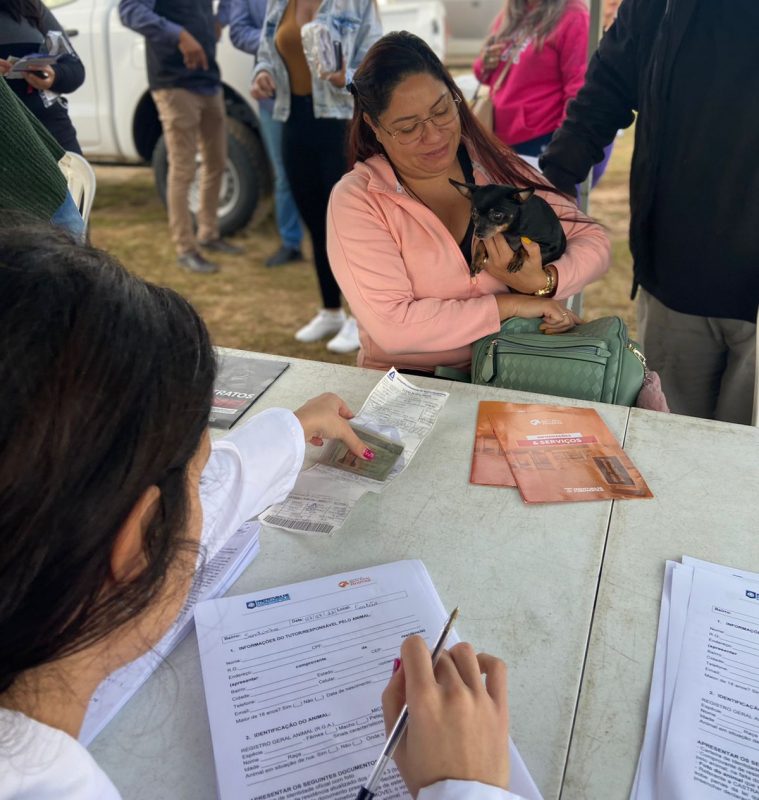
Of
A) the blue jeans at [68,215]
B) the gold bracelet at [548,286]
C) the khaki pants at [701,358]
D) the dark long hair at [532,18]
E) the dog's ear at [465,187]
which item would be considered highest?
Answer: the dark long hair at [532,18]

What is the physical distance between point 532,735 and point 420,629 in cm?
18

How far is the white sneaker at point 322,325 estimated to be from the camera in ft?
10.8

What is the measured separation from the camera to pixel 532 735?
0.72 m

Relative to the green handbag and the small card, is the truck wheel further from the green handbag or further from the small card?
the small card

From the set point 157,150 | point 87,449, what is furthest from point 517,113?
point 87,449

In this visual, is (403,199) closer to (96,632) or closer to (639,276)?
(639,276)

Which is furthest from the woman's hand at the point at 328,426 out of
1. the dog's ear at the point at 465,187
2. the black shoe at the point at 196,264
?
the black shoe at the point at 196,264

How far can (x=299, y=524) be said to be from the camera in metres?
1.03

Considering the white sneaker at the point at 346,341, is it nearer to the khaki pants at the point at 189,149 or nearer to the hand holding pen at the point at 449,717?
the khaki pants at the point at 189,149

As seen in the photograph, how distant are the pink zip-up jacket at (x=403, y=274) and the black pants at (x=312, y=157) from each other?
4.43 ft

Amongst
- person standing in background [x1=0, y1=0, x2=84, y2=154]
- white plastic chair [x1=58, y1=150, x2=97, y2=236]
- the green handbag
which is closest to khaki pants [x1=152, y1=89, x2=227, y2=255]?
person standing in background [x1=0, y1=0, x2=84, y2=154]

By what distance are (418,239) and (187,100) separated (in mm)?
2629

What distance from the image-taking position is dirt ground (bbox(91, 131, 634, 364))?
133 inches

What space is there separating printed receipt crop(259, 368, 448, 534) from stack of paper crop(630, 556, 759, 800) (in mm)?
468
